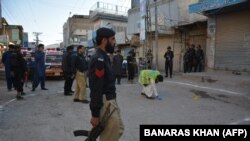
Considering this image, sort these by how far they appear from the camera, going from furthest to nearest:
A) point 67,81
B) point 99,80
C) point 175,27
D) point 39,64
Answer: point 175,27
point 39,64
point 67,81
point 99,80

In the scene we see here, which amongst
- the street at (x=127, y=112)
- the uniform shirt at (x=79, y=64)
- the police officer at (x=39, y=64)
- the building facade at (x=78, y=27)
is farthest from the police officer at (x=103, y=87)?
the building facade at (x=78, y=27)

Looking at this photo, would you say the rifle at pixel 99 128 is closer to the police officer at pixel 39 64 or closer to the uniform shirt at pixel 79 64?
the uniform shirt at pixel 79 64

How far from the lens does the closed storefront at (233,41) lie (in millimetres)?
17703

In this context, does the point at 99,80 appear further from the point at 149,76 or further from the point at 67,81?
the point at 67,81

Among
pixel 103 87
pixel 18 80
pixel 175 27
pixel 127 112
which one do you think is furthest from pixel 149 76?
pixel 175 27

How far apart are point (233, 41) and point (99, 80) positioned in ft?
52.1

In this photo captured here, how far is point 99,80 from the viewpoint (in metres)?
4.20

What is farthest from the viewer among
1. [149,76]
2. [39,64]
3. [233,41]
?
[233,41]

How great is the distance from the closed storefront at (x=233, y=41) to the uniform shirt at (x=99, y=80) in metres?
14.5

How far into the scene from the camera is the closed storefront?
58.1 ft

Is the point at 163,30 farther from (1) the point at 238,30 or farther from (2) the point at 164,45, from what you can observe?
(1) the point at 238,30

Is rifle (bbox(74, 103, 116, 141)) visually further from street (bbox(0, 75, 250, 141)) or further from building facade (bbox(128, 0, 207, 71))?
building facade (bbox(128, 0, 207, 71))

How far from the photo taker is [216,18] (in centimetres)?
2006

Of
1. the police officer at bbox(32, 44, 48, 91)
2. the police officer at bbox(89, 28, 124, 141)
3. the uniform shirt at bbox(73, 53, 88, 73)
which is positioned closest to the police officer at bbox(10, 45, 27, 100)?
the uniform shirt at bbox(73, 53, 88, 73)
